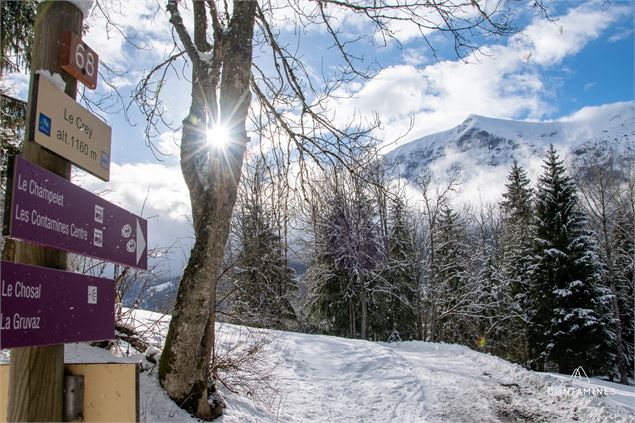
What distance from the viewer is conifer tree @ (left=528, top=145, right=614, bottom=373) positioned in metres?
24.5

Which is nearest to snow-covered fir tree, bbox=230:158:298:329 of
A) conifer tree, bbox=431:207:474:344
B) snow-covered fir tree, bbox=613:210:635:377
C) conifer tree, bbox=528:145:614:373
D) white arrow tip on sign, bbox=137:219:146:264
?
white arrow tip on sign, bbox=137:219:146:264

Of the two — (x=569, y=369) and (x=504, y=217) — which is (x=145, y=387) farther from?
(x=504, y=217)

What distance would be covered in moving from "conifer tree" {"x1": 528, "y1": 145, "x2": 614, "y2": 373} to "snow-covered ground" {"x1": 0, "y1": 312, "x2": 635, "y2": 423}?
15601mm

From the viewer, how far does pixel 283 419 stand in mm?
6457

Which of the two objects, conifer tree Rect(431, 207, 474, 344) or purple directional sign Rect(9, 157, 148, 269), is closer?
purple directional sign Rect(9, 157, 148, 269)

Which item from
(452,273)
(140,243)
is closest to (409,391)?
(140,243)

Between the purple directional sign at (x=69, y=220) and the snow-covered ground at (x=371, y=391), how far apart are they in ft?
8.49

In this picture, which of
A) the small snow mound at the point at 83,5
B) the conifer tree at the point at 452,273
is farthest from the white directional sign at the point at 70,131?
the conifer tree at the point at 452,273

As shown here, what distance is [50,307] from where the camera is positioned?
204cm

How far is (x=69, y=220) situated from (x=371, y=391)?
7713 millimetres

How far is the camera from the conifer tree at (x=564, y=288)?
24.5 m

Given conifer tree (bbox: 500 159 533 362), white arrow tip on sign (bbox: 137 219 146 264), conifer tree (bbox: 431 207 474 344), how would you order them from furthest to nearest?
conifer tree (bbox: 431 207 474 344), conifer tree (bbox: 500 159 533 362), white arrow tip on sign (bbox: 137 219 146 264)

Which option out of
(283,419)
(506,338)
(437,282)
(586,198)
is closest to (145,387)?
(283,419)

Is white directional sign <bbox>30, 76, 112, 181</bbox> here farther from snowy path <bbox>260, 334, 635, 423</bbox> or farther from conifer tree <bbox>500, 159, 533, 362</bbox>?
conifer tree <bbox>500, 159, 533, 362</bbox>
